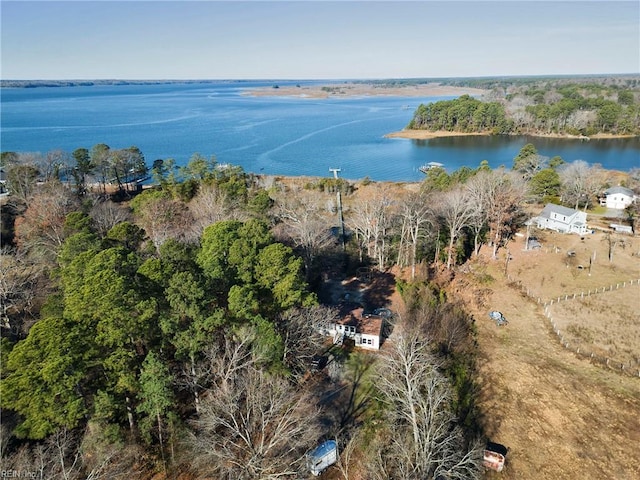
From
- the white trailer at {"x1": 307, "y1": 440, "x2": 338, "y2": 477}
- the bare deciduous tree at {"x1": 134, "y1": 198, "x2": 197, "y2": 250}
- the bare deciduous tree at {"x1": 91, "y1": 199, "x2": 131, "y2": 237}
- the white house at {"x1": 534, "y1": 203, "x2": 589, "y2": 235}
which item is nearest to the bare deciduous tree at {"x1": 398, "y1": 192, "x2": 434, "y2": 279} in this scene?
the white house at {"x1": 534, "y1": 203, "x2": 589, "y2": 235}

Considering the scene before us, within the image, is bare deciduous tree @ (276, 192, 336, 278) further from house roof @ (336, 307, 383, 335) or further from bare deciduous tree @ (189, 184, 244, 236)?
house roof @ (336, 307, 383, 335)

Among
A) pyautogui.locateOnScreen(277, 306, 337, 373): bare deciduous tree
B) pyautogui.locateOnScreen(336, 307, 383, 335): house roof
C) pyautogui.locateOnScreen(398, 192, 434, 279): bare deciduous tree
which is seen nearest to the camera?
pyautogui.locateOnScreen(277, 306, 337, 373): bare deciduous tree

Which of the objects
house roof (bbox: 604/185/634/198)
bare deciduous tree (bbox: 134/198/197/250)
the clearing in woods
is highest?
bare deciduous tree (bbox: 134/198/197/250)

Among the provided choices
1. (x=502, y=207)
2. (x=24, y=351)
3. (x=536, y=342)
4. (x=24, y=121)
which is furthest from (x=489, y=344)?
(x=24, y=121)

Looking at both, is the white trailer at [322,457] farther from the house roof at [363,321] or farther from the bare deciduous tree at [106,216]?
the bare deciduous tree at [106,216]

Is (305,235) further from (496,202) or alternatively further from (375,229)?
(496,202)

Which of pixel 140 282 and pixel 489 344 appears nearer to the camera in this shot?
pixel 140 282

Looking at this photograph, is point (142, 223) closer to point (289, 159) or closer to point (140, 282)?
point (140, 282)
